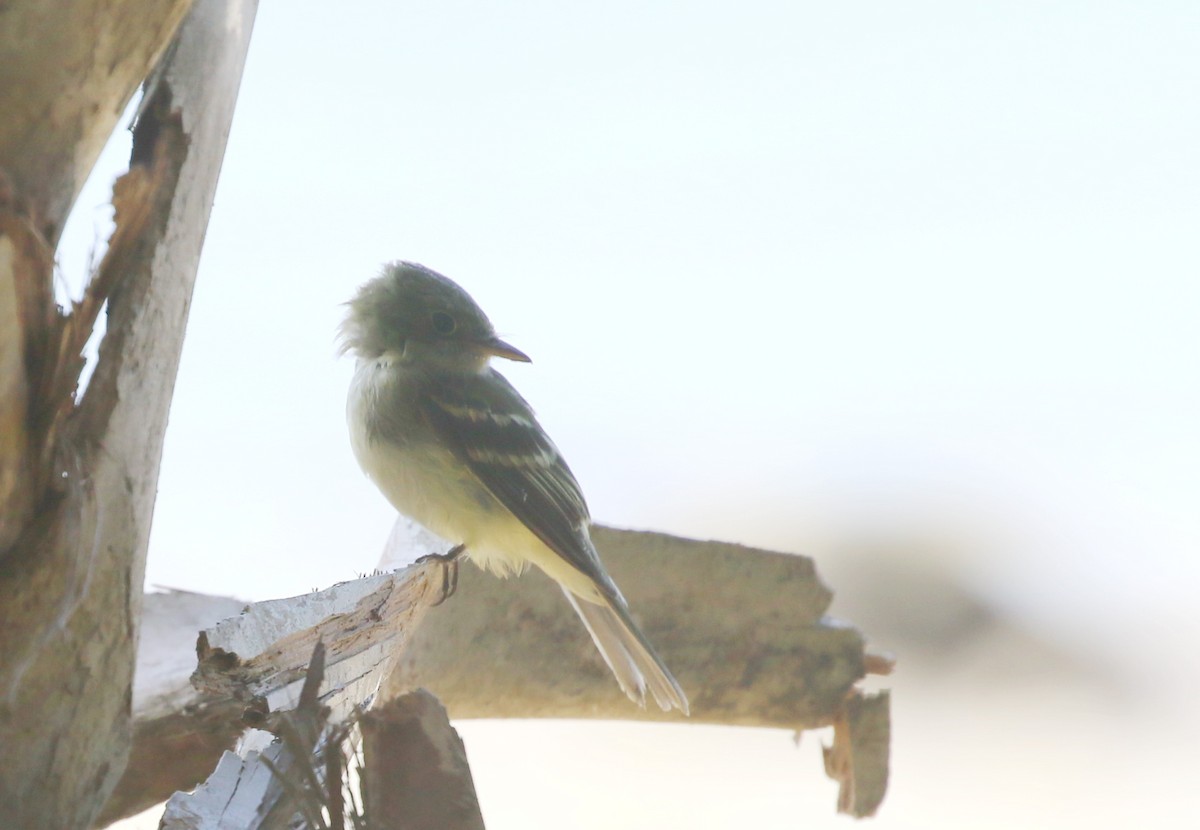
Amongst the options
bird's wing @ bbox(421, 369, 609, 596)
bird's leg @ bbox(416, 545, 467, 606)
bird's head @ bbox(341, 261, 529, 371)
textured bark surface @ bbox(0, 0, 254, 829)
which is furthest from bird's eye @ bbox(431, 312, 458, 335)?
textured bark surface @ bbox(0, 0, 254, 829)

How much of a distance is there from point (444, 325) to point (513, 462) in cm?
46

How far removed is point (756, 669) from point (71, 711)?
224cm

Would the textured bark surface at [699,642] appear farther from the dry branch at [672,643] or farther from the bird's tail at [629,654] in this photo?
the bird's tail at [629,654]

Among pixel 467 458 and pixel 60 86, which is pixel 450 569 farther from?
pixel 60 86

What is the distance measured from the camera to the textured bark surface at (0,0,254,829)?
1148 mm

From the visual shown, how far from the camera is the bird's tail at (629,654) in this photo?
2740mm

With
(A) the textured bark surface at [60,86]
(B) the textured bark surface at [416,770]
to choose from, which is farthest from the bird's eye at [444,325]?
(B) the textured bark surface at [416,770]

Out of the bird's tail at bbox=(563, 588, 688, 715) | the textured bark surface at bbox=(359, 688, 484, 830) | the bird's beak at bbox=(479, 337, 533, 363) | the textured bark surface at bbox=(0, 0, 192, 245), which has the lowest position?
the textured bark surface at bbox=(359, 688, 484, 830)

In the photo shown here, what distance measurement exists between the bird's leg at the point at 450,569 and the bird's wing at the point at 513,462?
192 millimetres

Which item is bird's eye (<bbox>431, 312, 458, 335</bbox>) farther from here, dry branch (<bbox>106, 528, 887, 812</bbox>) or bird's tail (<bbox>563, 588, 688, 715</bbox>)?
bird's tail (<bbox>563, 588, 688, 715</bbox>)

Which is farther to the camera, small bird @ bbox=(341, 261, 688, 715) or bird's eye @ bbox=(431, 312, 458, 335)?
bird's eye @ bbox=(431, 312, 458, 335)

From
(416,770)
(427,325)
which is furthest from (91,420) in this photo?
(427,325)

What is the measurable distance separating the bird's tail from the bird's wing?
0.41ft

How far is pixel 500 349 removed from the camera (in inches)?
126
